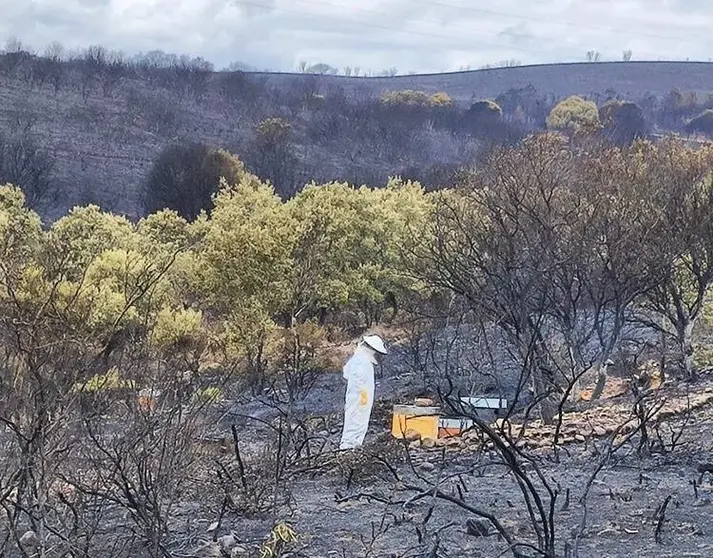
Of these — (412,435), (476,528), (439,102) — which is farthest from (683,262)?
(439,102)

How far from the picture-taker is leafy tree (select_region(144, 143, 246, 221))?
47094 millimetres

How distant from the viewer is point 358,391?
9.11m

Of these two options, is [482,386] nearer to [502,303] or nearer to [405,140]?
[502,303]

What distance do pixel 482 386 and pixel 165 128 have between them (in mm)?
60268

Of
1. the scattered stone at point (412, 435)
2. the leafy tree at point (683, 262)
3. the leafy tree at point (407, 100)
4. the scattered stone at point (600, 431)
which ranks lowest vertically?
the scattered stone at point (412, 435)

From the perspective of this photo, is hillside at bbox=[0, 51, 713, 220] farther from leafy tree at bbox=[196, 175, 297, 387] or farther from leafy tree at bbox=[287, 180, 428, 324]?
leafy tree at bbox=[196, 175, 297, 387]

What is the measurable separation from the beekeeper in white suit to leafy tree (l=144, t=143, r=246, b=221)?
3759 centimetres

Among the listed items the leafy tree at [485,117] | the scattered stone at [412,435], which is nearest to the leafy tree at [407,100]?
the leafy tree at [485,117]

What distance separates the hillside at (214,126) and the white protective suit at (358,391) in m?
28.5

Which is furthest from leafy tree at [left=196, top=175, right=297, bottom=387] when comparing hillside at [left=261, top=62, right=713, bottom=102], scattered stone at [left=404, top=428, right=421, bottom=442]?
hillside at [left=261, top=62, right=713, bottom=102]

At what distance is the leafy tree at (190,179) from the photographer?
47094 millimetres

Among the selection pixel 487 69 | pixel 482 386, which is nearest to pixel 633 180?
pixel 482 386

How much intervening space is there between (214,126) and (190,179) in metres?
30.7

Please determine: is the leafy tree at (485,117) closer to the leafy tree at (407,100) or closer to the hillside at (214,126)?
the hillside at (214,126)
